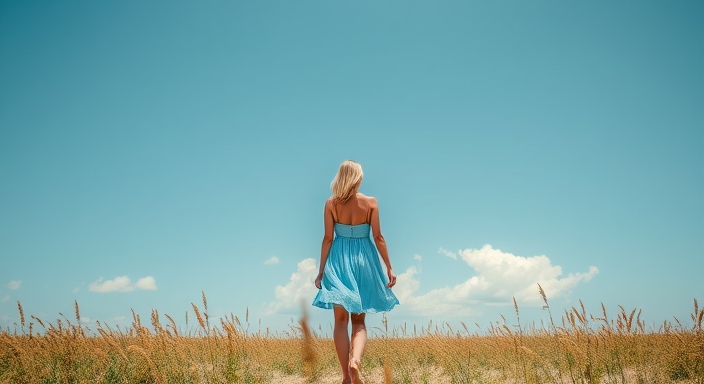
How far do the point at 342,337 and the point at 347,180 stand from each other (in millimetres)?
1678

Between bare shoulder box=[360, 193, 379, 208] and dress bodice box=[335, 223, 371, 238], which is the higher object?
bare shoulder box=[360, 193, 379, 208]

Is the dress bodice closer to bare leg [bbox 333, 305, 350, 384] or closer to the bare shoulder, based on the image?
the bare shoulder

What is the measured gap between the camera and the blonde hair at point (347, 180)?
486 centimetres

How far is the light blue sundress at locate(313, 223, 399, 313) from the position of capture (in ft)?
15.7

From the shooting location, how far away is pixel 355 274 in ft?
16.3

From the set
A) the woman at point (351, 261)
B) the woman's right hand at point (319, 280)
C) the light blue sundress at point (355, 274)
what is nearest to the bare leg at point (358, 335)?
the woman at point (351, 261)

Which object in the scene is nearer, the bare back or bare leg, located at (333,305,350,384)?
bare leg, located at (333,305,350,384)

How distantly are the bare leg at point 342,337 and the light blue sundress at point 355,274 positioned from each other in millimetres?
134

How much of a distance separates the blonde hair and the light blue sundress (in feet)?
1.28

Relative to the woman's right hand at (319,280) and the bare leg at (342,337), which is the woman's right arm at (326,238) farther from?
the bare leg at (342,337)

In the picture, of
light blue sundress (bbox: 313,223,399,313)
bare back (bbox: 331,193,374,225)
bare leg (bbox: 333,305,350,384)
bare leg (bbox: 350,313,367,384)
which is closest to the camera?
bare leg (bbox: 350,313,367,384)

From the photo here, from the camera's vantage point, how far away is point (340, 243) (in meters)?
5.05

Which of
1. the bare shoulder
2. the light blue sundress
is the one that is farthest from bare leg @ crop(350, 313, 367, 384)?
the bare shoulder

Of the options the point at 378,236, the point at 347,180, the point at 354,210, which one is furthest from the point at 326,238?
the point at 347,180
